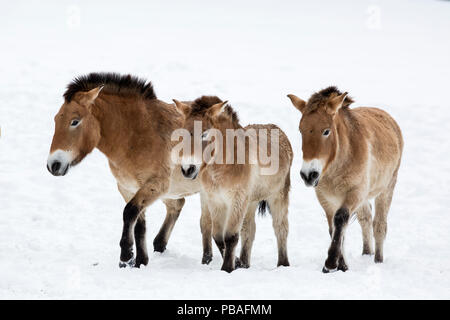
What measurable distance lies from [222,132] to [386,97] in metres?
11.0

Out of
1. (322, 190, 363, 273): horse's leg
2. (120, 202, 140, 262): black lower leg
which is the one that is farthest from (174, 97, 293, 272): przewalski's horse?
(322, 190, 363, 273): horse's leg

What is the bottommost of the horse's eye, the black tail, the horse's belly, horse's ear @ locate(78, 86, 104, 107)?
the black tail

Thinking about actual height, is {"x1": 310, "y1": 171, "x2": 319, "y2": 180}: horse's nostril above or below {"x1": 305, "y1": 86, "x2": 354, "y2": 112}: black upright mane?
below

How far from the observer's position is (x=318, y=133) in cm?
627

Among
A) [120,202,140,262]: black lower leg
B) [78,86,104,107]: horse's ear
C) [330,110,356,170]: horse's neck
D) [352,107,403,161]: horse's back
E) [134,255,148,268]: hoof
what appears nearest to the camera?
[330,110,356,170]: horse's neck

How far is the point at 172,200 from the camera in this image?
866 cm

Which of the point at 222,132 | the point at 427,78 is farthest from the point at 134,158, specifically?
the point at 427,78

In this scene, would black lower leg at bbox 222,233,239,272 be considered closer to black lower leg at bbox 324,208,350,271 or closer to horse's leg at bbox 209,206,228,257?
horse's leg at bbox 209,206,228,257

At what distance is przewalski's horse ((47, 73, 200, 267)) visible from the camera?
664cm

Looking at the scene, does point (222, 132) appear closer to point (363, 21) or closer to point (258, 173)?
point (258, 173)

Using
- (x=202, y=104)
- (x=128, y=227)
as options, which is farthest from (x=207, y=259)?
(x=202, y=104)

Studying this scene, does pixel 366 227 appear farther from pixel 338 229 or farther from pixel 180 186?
pixel 180 186

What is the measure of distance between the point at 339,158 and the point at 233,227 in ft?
4.79
